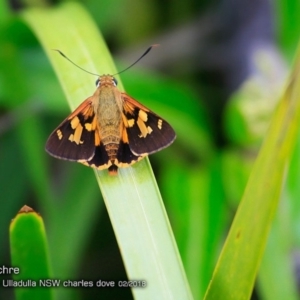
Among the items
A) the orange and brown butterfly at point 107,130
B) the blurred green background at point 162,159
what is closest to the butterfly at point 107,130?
the orange and brown butterfly at point 107,130

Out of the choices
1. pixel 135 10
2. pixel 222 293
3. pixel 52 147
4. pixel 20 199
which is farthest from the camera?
pixel 135 10

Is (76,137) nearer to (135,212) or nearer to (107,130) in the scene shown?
(107,130)

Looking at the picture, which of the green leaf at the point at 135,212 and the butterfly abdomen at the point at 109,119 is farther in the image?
the butterfly abdomen at the point at 109,119

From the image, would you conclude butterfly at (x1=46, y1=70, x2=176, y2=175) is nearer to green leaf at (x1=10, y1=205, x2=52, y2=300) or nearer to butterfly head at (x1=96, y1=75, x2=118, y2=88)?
butterfly head at (x1=96, y1=75, x2=118, y2=88)

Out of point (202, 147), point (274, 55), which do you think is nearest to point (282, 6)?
point (274, 55)

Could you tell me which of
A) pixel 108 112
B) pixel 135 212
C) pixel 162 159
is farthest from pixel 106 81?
pixel 162 159

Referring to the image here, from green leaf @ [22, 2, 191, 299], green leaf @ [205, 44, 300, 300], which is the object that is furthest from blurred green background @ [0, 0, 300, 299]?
green leaf @ [205, 44, 300, 300]

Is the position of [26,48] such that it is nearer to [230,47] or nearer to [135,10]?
[135,10]

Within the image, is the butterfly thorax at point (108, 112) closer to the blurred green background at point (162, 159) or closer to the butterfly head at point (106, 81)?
the butterfly head at point (106, 81)
